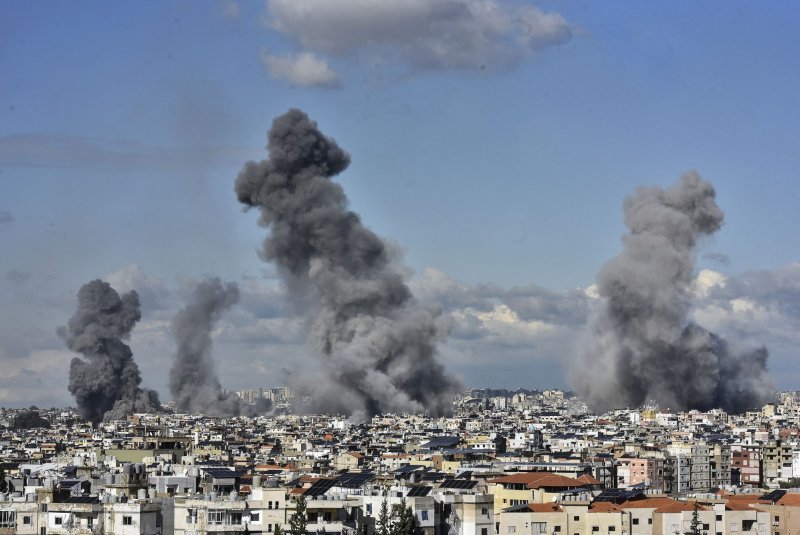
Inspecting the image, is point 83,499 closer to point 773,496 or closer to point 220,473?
point 220,473

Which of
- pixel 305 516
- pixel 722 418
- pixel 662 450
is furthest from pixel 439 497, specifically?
pixel 722 418

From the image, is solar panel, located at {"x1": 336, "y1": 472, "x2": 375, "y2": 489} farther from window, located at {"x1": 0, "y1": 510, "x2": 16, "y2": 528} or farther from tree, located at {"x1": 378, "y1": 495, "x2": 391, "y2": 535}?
window, located at {"x1": 0, "y1": 510, "x2": 16, "y2": 528}

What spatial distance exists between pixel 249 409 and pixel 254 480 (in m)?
113

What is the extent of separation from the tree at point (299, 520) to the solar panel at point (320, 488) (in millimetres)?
4263

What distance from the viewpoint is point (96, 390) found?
148 m

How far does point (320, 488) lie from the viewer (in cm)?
4488

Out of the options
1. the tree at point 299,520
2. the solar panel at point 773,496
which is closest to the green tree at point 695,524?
the solar panel at point 773,496

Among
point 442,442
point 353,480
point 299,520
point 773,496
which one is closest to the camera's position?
point 299,520

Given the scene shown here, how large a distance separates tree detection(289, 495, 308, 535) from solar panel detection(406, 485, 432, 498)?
336 centimetres

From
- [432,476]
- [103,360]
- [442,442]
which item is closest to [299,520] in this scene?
[432,476]

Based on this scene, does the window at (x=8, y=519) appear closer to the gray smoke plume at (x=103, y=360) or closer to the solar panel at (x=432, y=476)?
the solar panel at (x=432, y=476)

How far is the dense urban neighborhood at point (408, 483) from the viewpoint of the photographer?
128ft

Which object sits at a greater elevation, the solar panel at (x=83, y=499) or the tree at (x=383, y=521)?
the solar panel at (x=83, y=499)

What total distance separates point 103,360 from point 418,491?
106974mm
